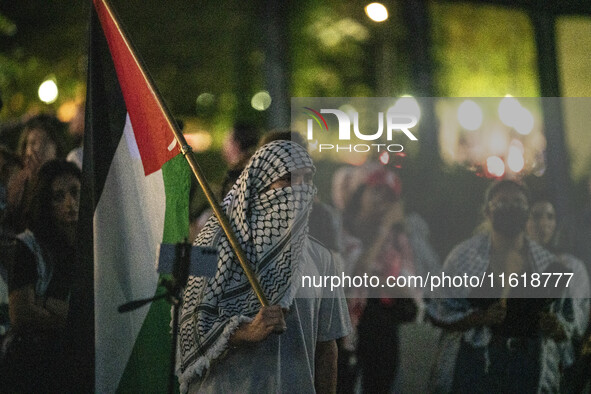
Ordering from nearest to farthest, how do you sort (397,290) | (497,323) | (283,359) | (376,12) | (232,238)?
(232,238), (283,359), (497,323), (397,290), (376,12)

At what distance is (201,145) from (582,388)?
2550 millimetres

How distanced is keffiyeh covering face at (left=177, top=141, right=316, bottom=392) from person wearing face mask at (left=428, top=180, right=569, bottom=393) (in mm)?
1281

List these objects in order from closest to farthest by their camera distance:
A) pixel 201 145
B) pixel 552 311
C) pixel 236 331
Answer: pixel 236 331 → pixel 552 311 → pixel 201 145

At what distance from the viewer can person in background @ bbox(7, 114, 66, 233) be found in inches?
163

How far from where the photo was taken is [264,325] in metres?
2.68

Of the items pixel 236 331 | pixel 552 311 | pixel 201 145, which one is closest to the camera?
pixel 236 331

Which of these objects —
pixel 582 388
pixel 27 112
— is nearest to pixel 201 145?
pixel 27 112

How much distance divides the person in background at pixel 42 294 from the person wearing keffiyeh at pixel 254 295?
3.85 feet

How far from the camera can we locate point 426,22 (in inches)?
164

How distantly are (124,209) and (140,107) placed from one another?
1.40 feet

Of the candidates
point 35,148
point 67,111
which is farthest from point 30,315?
point 67,111

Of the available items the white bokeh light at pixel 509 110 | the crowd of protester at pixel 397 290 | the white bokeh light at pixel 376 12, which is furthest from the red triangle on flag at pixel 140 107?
the white bokeh light at pixel 509 110

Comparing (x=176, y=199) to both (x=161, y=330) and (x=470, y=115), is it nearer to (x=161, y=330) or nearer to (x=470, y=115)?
(x=161, y=330)

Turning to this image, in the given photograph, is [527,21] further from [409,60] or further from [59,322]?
[59,322]
